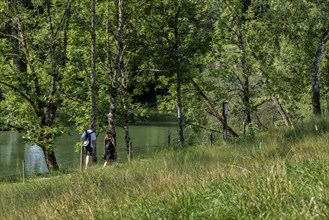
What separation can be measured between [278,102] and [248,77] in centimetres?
278

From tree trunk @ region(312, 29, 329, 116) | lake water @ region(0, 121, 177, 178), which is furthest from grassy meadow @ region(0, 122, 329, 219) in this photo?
lake water @ region(0, 121, 177, 178)

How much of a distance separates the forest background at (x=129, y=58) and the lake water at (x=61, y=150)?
3.49m

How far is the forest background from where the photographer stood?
71.8ft

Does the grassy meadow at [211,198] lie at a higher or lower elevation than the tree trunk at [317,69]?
lower

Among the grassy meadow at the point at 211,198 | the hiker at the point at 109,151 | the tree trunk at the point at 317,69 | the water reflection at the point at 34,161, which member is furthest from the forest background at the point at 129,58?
the grassy meadow at the point at 211,198

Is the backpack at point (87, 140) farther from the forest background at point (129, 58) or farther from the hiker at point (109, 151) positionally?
the forest background at point (129, 58)

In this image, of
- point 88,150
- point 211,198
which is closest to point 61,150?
point 88,150

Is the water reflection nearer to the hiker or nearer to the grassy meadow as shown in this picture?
the hiker

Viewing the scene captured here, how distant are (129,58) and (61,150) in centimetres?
1994

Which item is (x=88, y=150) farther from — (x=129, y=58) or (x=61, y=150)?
(x=61, y=150)

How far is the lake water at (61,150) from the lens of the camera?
106ft

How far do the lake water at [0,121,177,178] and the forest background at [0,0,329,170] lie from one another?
3487mm

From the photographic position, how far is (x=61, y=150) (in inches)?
1654

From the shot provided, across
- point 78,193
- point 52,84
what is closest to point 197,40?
point 52,84
